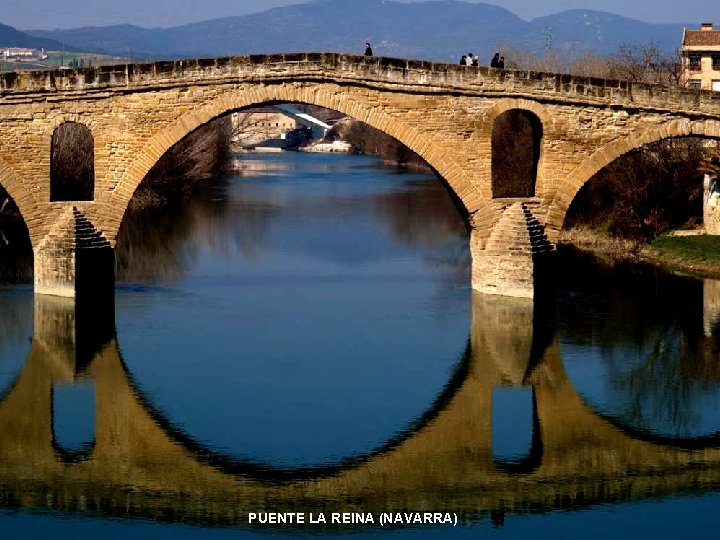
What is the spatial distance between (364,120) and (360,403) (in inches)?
278

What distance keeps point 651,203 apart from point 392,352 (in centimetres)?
1177

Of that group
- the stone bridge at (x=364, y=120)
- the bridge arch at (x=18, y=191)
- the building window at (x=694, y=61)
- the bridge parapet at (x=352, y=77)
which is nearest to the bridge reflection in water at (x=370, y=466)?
the stone bridge at (x=364, y=120)

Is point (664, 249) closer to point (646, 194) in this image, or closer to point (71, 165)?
point (646, 194)

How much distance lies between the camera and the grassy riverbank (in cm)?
2950

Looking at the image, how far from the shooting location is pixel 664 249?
30.9m

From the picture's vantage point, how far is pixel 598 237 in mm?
33188

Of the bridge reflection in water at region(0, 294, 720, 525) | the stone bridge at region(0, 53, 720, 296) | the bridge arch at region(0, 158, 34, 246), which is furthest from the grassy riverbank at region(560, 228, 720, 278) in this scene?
the bridge arch at region(0, 158, 34, 246)

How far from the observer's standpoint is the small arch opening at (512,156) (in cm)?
3644

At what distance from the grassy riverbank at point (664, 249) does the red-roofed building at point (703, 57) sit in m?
19.2

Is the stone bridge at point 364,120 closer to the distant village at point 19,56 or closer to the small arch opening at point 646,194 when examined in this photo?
the small arch opening at point 646,194

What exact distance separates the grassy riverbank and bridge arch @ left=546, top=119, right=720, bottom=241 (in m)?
3.99

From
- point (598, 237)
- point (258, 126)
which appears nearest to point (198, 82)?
point (598, 237)

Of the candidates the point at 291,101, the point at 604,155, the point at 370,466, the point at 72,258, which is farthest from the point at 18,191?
the point at 370,466

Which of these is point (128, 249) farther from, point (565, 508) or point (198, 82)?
point (565, 508)
